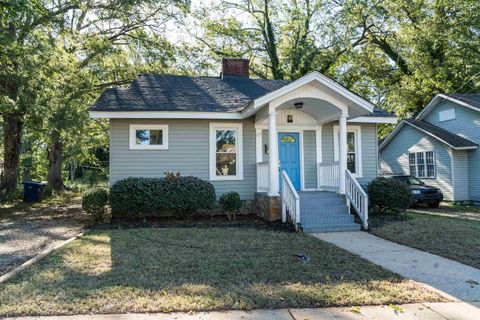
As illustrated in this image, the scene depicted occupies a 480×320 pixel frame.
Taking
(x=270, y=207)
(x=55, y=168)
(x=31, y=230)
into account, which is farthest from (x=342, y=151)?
(x=55, y=168)

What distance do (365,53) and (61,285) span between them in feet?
83.6

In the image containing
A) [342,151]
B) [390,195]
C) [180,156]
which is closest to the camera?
[342,151]

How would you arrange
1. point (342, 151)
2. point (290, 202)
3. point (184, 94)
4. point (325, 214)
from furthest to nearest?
1. point (184, 94)
2. point (342, 151)
3. point (325, 214)
4. point (290, 202)

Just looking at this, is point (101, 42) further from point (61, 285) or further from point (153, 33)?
point (61, 285)

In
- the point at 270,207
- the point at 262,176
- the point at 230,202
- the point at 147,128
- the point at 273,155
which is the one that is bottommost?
the point at 270,207

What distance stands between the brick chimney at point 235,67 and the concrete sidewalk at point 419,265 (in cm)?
872

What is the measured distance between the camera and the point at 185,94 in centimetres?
1182

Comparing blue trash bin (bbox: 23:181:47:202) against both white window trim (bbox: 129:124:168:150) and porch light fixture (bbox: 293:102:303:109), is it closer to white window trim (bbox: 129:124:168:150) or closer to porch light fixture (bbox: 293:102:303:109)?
white window trim (bbox: 129:124:168:150)

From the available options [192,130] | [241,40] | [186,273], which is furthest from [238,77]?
[241,40]

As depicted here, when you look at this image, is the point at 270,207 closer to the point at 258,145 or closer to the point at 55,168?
the point at 258,145

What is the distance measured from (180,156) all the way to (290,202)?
3.75 meters

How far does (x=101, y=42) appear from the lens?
14.0m

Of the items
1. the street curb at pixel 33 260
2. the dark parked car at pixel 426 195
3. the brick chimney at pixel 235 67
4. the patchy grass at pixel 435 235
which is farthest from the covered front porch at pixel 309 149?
the street curb at pixel 33 260

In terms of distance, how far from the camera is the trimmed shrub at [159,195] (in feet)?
30.6
